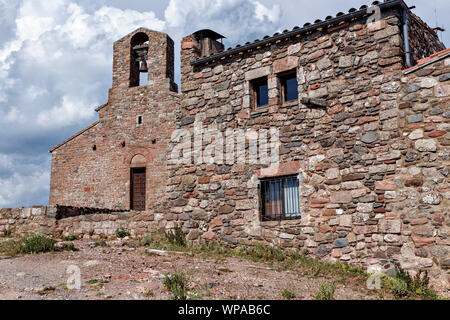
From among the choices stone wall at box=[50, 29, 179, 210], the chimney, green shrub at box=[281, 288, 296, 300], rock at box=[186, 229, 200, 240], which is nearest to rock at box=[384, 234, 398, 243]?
green shrub at box=[281, 288, 296, 300]

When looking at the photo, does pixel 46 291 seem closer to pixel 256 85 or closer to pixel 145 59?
pixel 256 85

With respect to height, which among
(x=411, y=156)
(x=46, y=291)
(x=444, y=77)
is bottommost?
(x=46, y=291)

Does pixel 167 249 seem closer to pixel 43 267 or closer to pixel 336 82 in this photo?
pixel 43 267

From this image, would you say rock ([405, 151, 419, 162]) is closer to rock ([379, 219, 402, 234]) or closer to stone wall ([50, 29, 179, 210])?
rock ([379, 219, 402, 234])

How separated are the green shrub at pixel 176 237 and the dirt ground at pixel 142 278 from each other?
120 centimetres

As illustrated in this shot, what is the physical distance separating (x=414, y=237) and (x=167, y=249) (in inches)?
200

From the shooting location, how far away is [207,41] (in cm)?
1187

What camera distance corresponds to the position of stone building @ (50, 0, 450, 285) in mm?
7953

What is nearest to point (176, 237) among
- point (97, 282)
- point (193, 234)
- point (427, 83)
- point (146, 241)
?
point (193, 234)

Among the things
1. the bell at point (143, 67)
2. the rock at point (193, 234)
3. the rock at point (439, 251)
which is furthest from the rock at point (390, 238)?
the bell at point (143, 67)

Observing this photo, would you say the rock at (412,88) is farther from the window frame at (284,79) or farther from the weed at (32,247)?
the weed at (32,247)

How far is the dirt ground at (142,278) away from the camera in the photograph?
6.22 m

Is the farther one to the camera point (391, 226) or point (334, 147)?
point (334, 147)

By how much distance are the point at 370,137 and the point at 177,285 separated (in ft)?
15.5
